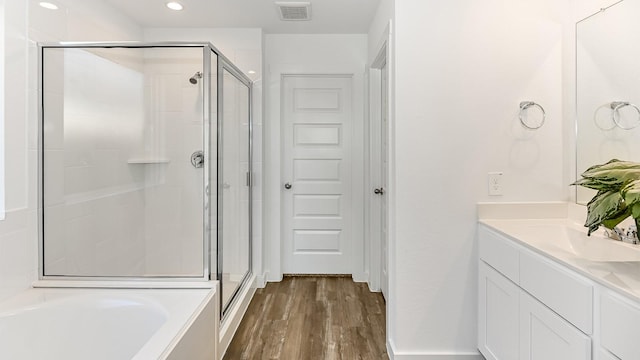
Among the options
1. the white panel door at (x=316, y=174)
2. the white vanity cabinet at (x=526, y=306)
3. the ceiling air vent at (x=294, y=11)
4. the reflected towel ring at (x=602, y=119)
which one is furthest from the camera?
the white panel door at (x=316, y=174)

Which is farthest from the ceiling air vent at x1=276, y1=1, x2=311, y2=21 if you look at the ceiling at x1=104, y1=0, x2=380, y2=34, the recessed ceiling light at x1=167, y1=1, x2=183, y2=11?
the recessed ceiling light at x1=167, y1=1, x2=183, y2=11

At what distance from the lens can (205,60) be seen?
2.25 metres

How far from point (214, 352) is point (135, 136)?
1.58m

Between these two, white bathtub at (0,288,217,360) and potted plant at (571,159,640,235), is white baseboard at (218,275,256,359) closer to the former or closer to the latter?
white bathtub at (0,288,217,360)

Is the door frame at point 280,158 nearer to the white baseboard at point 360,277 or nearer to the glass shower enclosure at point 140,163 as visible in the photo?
the white baseboard at point 360,277

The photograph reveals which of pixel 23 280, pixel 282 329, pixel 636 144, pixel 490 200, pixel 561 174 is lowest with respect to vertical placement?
pixel 282 329

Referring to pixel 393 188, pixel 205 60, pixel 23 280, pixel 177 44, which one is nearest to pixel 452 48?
pixel 393 188

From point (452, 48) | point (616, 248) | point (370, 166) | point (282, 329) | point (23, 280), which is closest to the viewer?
point (616, 248)

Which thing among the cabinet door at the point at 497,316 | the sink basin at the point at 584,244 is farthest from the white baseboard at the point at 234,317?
the sink basin at the point at 584,244

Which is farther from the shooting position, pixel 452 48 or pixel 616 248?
pixel 452 48

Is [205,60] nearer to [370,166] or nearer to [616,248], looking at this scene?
[370,166]

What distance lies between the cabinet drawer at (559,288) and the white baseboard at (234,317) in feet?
5.39

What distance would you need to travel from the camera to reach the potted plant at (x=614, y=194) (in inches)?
43.0

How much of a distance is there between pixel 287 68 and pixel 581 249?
2782 mm
